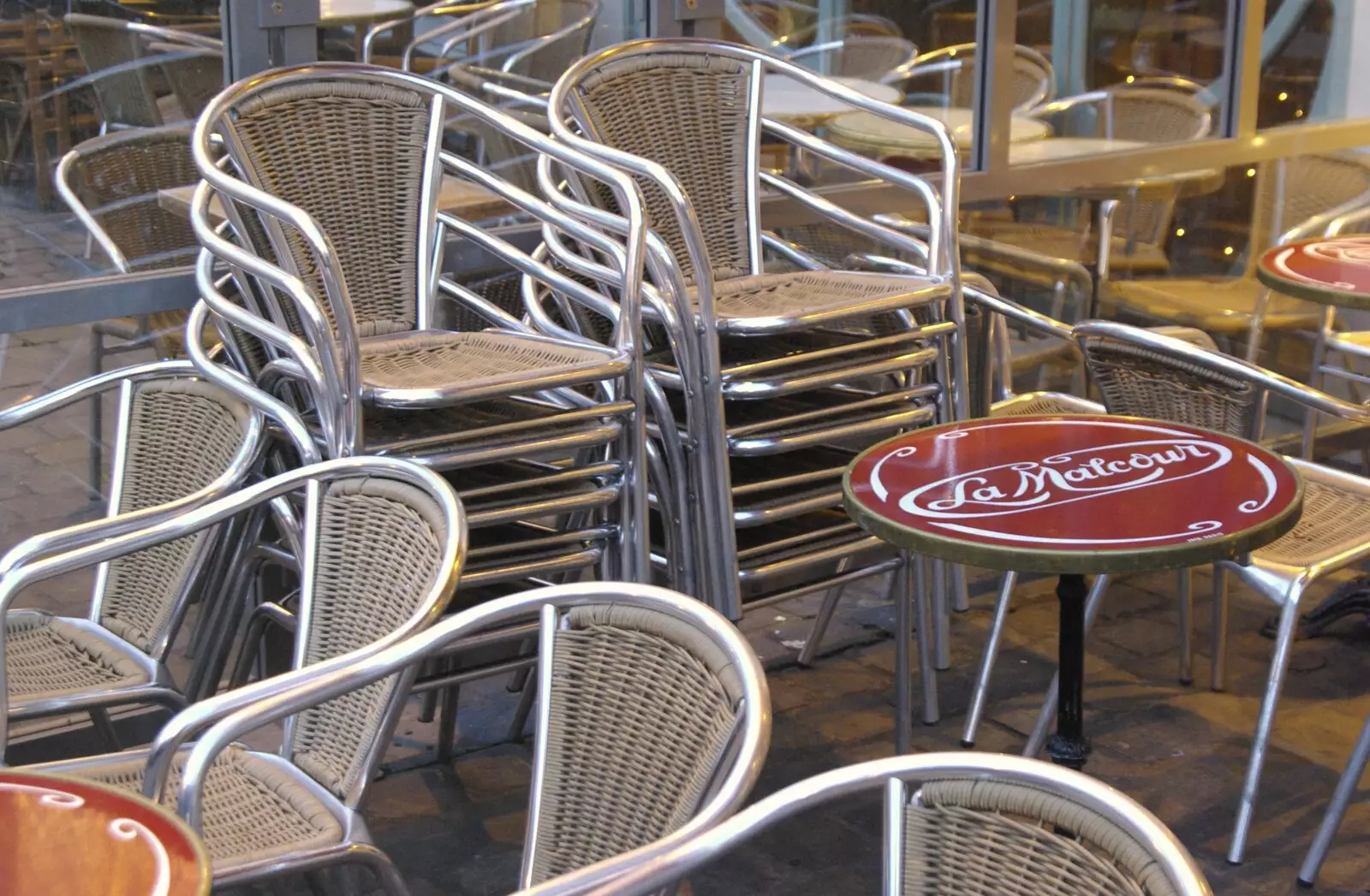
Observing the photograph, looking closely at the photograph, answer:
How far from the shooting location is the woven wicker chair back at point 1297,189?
5.16 m

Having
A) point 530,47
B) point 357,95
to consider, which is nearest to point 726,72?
point 530,47

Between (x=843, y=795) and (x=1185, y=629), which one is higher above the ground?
(x=843, y=795)

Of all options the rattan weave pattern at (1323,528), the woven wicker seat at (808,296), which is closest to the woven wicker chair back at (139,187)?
the woven wicker seat at (808,296)

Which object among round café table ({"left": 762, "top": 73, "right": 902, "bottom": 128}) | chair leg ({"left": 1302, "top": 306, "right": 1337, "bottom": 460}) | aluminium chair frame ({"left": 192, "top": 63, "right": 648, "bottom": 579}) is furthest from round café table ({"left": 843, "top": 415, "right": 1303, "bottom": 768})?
chair leg ({"left": 1302, "top": 306, "right": 1337, "bottom": 460})

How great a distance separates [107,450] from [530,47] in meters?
1.28

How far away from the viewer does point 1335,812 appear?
293 cm

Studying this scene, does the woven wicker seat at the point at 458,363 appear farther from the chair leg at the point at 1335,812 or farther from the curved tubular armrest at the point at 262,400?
the chair leg at the point at 1335,812

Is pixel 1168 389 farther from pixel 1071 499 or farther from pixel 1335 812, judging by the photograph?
pixel 1335 812

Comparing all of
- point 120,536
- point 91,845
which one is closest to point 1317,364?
point 120,536

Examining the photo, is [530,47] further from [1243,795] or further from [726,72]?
[1243,795]

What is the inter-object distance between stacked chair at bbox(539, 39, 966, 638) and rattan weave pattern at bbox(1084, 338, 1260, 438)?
0.39 m

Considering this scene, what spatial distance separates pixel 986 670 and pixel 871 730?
0.89 feet

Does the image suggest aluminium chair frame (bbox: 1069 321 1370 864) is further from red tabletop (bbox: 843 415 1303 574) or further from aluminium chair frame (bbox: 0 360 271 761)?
aluminium chair frame (bbox: 0 360 271 761)

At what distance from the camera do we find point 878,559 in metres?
4.39
